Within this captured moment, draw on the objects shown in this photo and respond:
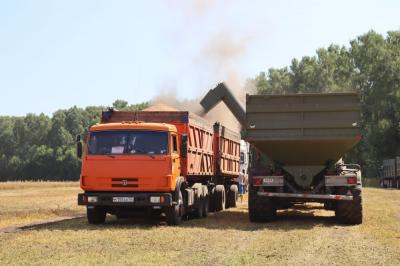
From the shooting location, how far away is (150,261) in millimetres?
10641

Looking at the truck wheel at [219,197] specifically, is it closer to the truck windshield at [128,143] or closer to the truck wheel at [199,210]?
the truck wheel at [199,210]

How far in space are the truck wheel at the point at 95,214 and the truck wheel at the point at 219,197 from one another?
21.1 ft

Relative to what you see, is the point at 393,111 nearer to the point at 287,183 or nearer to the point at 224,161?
the point at 224,161

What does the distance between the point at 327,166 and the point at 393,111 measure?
211 ft

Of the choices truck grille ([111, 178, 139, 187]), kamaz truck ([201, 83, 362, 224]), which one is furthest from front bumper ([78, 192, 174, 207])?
kamaz truck ([201, 83, 362, 224])

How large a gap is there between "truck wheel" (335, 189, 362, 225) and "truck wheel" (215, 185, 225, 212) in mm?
6333

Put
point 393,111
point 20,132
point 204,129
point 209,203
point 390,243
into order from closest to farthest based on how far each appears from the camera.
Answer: point 390,243
point 204,129
point 209,203
point 393,111
point 20,132

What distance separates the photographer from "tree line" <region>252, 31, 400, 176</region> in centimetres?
7819

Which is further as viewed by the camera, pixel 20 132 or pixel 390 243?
pixel 20 132

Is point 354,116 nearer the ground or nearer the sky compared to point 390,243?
nearer the sky

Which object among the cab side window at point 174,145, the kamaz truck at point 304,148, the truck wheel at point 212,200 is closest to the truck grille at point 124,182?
the cab side window at point 174,145

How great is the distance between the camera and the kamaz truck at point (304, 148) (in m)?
17.2

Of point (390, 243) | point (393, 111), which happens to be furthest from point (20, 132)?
point (390, 243)

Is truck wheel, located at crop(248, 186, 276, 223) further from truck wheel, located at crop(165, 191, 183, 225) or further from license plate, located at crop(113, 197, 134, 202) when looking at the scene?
license plate, located at crop(113, 197, 134, 202)
